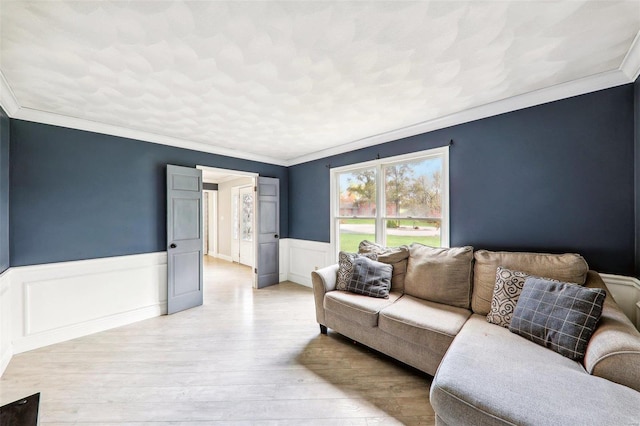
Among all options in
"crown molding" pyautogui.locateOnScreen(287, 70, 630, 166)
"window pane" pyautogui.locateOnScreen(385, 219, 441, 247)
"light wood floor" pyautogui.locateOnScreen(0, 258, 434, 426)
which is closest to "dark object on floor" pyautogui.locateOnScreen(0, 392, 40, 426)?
"light wood floor" pyautogui.locateOnScreen(0, 258, 434, 426)

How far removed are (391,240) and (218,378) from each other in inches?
105

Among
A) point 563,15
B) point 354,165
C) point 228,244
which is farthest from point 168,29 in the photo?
point 228,244

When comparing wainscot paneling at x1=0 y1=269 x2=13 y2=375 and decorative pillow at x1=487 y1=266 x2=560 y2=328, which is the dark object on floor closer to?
wainscot paneling at x1=0 y1=269 x2=13 y2=375

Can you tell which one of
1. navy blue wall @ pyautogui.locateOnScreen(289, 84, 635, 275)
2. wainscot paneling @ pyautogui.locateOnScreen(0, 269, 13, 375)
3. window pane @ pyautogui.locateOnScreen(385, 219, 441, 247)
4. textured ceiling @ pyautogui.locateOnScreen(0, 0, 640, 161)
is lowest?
wainscot paneling @ pyautogui.locateOnScreen(0, 269, 13, 375)

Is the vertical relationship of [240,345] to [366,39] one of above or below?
below

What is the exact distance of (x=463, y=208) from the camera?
277 cm

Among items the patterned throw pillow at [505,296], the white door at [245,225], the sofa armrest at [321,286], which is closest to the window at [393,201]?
the patterned throw pillow at [505,296]

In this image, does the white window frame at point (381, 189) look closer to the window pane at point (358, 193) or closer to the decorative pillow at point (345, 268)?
the window pane at point (358, 193)

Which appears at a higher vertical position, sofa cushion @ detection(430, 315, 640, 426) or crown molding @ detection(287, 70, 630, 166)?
crown molding @ detection(287, 70, 630, 166)

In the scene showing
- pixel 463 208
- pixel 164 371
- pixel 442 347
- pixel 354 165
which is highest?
pixel 354 165

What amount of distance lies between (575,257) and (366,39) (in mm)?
2344

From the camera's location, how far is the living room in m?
1.75

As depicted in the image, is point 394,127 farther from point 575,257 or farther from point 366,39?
point 575,257

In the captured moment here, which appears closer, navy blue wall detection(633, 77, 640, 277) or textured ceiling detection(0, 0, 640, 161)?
textured ceiling detection(0, 0, 640, 161)
